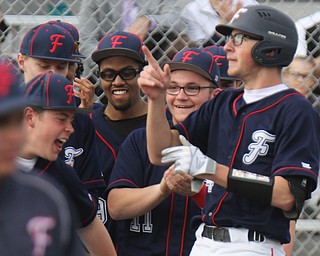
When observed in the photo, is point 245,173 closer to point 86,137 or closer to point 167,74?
point 167,74

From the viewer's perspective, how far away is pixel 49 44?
16.4 feet

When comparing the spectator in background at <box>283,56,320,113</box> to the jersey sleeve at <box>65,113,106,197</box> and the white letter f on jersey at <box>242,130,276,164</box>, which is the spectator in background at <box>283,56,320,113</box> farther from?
the white letter f on jersey at <box>242,130,276,164</box>

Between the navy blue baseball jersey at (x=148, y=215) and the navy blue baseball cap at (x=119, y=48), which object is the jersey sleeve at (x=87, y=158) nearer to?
the navy blue baseball jersey at (x=148, y=215)

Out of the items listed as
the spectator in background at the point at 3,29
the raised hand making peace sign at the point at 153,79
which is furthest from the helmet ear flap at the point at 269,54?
the spectator in background at the point at 3,29

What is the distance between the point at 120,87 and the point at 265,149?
133 centimetres

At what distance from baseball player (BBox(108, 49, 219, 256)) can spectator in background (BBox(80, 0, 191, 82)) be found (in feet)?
3.23

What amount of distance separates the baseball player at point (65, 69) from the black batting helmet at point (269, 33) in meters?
0.97

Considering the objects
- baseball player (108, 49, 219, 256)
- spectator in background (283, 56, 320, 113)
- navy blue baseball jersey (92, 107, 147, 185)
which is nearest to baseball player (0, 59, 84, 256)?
baseball player (108, 49, 219, 256)

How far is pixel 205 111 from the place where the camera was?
4.27m

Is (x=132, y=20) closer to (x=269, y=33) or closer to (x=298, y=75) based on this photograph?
(x=298, y=75)

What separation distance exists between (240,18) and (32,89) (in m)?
0.95

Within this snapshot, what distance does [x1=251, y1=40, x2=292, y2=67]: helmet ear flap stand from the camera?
4121 mm

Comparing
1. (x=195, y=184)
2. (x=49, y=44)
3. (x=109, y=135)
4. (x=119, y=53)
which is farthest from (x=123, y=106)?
(x=195, y=184)

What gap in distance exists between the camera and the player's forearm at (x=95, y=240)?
13.9 feet
